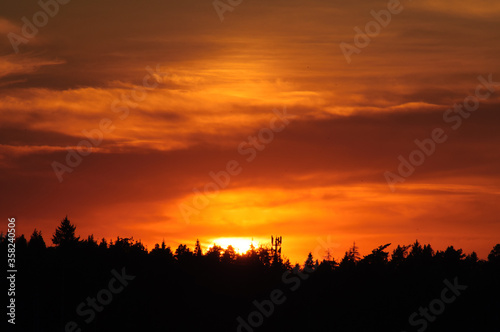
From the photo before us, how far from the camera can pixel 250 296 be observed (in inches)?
4028

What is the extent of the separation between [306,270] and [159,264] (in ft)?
59.4

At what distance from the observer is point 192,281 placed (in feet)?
340

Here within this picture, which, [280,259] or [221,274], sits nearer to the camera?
[221,274]

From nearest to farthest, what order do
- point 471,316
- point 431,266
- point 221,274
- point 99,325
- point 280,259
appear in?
1. point 471,316
2. point 99,325
3. point 431,266
4. point 221,274
5. point 280,259

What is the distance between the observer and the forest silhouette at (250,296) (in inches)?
3474

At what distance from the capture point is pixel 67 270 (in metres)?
96.4

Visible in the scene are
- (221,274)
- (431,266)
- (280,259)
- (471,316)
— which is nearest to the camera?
(471,316)

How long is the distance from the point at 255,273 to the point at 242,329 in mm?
15197

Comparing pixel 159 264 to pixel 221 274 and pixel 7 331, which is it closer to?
pixel 221 274

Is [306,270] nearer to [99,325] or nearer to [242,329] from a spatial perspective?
[242,329]

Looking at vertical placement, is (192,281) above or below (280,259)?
below

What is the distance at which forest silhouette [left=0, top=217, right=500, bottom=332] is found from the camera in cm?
8825

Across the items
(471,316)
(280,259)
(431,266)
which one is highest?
(280,259)

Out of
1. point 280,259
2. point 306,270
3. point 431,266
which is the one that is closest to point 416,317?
point 431,266
